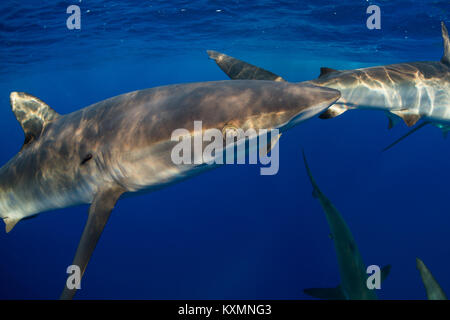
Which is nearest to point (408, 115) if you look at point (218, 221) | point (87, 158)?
point (87, 158)

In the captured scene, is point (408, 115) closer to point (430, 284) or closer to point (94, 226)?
point (430, 284)

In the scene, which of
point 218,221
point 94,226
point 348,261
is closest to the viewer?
point 94,226

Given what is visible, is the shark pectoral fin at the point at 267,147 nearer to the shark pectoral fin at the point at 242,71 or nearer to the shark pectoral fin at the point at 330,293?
the shark pectoral fin at the point at 242,71

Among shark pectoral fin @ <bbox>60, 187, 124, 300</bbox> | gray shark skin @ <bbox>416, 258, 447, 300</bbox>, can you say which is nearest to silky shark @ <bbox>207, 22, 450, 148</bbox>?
gray shark skin @ <bbox>416, 258, 447, 300</bbox>

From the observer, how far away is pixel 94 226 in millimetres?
2424

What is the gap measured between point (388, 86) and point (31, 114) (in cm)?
500

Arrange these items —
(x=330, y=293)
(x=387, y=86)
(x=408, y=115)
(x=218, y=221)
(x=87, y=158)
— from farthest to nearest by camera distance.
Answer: (x=218, y=221)
(x=330, y=293)
(x=408, y=115)
(x=387, y=86)
(x=87, y=158)

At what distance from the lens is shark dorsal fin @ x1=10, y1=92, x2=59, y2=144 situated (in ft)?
11.4

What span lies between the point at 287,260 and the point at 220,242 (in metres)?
5.79

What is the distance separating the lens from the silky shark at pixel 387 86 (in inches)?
142

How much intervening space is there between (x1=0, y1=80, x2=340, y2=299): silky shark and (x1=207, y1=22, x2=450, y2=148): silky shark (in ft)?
4.75

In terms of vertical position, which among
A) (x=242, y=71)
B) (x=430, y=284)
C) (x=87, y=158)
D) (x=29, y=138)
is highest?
(x=242, y=71)

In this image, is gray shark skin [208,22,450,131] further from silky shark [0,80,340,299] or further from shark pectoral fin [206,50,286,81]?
silky shark [0,80,340,299]
